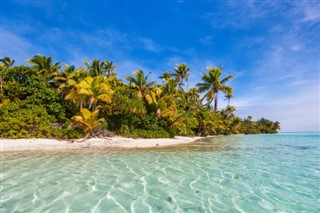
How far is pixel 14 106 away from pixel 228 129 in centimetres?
4336

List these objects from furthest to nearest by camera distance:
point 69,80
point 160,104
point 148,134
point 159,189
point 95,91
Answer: point 160,104
point 148,134
point 69,80
point 95,91
point 159,189

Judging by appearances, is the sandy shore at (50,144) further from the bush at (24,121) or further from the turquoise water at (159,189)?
the turquoise water at (159,189)

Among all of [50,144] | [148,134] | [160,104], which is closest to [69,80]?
[50,144]

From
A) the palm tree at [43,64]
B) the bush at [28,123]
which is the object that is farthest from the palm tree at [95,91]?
the palm tree at [43,64]

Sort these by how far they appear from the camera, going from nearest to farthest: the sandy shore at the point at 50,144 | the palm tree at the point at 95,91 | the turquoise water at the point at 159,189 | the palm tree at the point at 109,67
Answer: the turquoise water at the point at 159,189
the sandy shore at the point at 50,144
the palm tree at the point at 95,91
the palm tree at the point at 109,67

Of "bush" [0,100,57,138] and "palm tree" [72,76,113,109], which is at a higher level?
"palm tree" [72,76,113,109]

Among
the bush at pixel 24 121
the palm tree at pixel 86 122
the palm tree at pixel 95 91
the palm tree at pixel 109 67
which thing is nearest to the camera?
the bush at pixel 24 121

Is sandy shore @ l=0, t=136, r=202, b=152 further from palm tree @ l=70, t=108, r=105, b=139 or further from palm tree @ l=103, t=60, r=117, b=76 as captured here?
palm tree @ l=103, t=60, r=117, b=76

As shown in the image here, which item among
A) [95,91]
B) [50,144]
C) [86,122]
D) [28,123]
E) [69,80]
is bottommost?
[50,144]

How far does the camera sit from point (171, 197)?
4215mm

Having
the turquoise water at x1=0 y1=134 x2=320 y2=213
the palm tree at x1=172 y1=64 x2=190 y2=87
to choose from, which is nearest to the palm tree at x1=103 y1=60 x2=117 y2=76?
the palm tree at x1=172 y1=64 x2=190 y2=87

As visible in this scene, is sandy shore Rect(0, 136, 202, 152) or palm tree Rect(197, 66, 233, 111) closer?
sandy shore Rect(0, 136, 202, 152)

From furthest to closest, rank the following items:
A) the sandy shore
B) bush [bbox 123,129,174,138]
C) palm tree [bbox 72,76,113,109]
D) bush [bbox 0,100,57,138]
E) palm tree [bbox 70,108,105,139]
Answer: bush [bbox 123,129,174,138] → palm tree [bbox 72,76,113,109] → palm tree [bbox 70,108,105,139] → bush [bbox 0,100,57,138] → the sandy shore

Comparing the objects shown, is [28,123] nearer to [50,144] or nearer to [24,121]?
[24,121]
